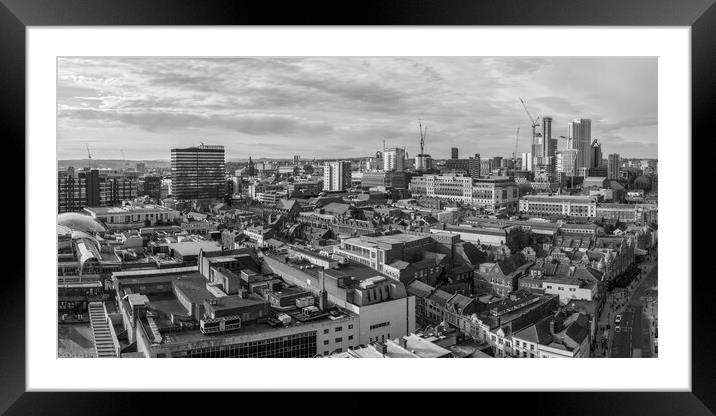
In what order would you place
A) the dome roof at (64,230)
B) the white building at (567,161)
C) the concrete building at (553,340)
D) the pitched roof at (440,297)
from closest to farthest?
the concrete building at (553,340)
the dome roof at (64,230)
the pitched roof at (440,297)
the white building at (567,161)

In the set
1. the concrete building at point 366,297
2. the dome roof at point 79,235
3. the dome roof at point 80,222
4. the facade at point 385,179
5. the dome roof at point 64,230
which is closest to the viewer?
the dome roof at point 64,230

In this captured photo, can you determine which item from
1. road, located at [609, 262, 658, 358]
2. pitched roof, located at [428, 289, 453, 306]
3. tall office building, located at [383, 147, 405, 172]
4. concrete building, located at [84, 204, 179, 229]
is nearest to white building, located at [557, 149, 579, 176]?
tall office building, located at [383, 147, 405, 172]

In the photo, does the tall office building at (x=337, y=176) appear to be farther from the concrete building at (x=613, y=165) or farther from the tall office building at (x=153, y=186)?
the concrete building at (x=613, y=165)

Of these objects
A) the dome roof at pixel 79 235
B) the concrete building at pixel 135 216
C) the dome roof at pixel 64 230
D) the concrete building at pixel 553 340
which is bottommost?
the concrete building at pixel 553 340

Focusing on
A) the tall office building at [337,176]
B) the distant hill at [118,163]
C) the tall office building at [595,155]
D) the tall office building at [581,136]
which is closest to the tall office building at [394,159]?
the tall office building at [337,176]

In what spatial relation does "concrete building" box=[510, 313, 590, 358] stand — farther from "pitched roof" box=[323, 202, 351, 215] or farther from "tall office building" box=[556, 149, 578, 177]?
"pitched roof" box=[323, 202, 351, 215]
